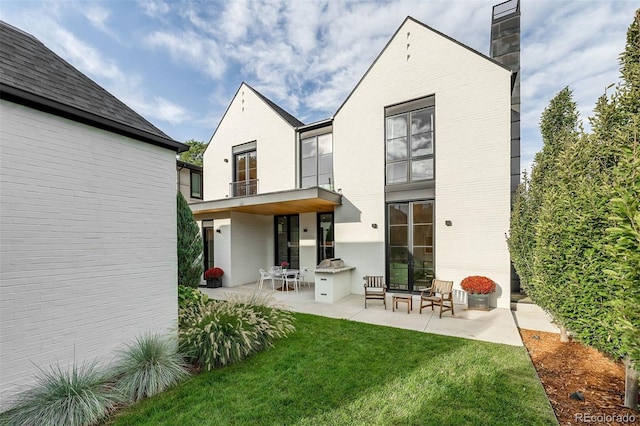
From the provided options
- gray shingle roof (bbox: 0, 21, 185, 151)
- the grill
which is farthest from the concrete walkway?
gray shingle roof (bbox: 0, 21, 185, 151)

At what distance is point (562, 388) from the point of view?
3482 mm

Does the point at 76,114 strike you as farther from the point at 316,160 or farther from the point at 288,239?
the point at 288,239

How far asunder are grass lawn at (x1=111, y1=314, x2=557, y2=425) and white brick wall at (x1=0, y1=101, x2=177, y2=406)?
1215mm

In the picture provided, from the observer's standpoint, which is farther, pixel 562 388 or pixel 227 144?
pixel 227 144

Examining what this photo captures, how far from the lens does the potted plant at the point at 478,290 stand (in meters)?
6.81

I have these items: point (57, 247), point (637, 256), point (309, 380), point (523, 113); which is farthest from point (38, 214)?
point (523, 113)

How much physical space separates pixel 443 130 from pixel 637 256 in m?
6.95

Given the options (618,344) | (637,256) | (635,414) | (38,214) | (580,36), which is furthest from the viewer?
(580,36)

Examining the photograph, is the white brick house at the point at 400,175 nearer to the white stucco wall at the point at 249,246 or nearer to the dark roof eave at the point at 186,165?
the white stucco wall at the point at 249,246

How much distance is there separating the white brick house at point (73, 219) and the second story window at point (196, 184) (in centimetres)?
1044

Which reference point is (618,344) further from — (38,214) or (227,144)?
(227,144)

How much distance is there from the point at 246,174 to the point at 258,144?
146cm

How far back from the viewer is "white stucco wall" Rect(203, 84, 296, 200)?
1070 cm

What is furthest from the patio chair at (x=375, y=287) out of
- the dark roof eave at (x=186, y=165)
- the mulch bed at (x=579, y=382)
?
the dark roof eave at (x=186, y=165)
